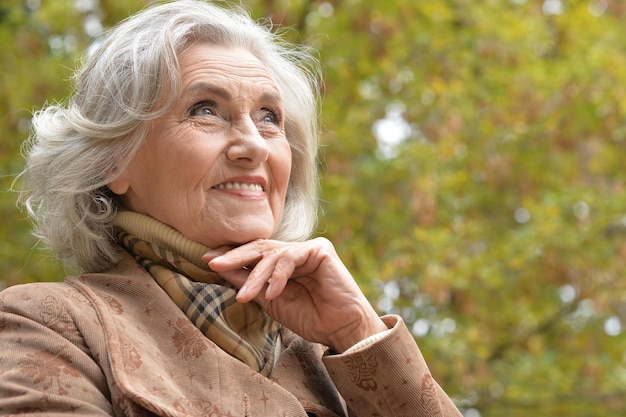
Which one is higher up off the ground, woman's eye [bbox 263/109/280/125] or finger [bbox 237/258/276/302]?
woman's eye [bbox 263/109/280/125]

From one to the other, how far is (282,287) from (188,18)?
0.75 m

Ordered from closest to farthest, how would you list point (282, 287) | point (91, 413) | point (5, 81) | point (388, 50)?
1. point (91, 413)
2. point (282, 287)
3. point (5, 81)
4. point (388, 50)

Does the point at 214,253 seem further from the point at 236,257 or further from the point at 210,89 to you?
the point at 210,89

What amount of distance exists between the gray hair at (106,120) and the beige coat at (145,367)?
165 millimetres

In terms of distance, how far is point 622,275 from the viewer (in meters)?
8.23

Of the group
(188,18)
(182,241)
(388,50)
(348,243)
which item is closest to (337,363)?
(182,241)

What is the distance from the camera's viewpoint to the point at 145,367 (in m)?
2.15

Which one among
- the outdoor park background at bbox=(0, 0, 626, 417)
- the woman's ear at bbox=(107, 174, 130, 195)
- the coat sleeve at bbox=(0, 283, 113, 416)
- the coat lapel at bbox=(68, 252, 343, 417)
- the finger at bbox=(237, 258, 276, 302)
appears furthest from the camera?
the outdoor park background at bbox=(0, 0, 626, 417)

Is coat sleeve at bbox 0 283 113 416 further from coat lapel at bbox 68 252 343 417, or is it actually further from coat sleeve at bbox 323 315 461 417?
coat sleeve at bbox 323 315 461 417

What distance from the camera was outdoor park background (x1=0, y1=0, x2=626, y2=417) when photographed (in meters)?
7.10

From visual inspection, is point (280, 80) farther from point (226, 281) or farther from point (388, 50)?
point (388, 50)

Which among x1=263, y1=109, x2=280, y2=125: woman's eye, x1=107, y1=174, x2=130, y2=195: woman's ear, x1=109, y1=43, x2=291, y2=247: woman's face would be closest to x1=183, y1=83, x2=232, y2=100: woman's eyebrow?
x1=109, y1=43, x2=291, y2=247: woman's face

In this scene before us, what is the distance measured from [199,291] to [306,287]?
10.1 inches

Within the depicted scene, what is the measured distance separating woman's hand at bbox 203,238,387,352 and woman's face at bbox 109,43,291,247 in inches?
3.2
